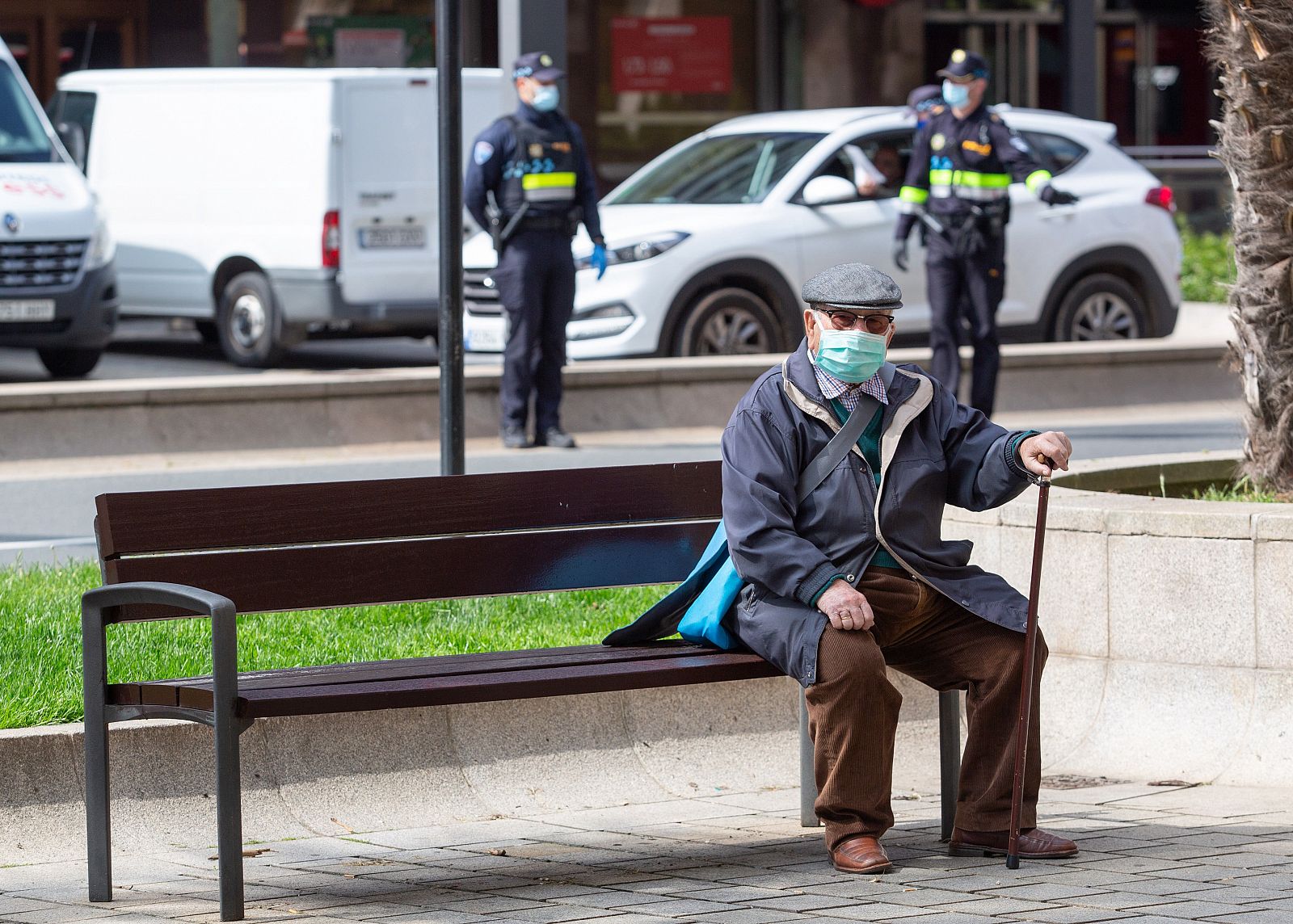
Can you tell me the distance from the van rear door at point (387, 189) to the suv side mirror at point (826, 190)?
9.86ft

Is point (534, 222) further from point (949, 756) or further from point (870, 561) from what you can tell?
point (870, 561)

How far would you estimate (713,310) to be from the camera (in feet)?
47.0

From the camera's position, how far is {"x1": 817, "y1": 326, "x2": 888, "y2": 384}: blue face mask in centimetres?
500

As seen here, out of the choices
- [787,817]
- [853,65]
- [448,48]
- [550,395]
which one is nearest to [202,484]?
[550,395]

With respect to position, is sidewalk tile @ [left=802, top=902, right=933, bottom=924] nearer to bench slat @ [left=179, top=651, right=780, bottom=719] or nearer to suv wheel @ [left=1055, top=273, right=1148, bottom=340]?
bench slat @ [left=179, top=651, right=780, bottom=719]

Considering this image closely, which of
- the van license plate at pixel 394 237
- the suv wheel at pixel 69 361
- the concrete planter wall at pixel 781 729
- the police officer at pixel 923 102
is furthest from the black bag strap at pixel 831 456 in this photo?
the van license plate at pixel 394 237

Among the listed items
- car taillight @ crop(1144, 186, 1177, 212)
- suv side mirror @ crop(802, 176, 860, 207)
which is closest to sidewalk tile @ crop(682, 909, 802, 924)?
suv side mirror @ crop(802, 176, 860, 207)

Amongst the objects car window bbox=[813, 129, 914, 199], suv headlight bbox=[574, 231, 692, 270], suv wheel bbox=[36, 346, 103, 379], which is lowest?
suv wheel bbox=[36, 346, 103, 379]

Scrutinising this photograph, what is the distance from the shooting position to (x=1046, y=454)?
196 inches

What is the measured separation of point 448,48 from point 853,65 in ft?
62.6

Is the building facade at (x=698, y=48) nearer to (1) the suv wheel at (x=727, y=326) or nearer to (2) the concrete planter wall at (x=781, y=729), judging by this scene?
(1) the suv wheel at (x=727, y=326)

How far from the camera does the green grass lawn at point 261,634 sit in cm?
592

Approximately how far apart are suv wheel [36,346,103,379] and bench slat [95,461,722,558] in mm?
10037

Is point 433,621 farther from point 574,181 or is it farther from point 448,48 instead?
point 574,181
